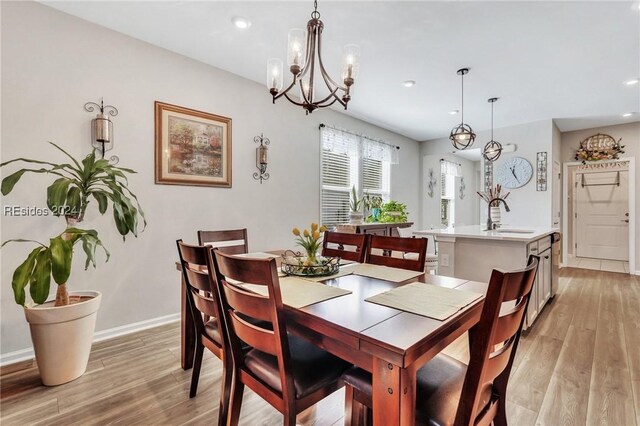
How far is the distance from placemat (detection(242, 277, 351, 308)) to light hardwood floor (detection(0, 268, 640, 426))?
2.56 ft

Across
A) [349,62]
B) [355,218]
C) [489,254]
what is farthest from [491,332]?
[355,218]

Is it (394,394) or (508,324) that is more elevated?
(508,324)

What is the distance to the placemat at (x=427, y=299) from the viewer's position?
107 cm

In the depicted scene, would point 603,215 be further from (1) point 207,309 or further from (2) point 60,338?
(2) point 60,338

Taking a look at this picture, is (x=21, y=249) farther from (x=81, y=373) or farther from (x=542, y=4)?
(x=542, y=4)

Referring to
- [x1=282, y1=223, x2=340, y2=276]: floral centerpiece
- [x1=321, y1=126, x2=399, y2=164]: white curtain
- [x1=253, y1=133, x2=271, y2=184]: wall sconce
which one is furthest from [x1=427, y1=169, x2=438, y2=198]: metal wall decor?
[x1=282, y1=223, x2=340, y2=276]: floral centerpiece

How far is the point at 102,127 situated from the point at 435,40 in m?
2.90

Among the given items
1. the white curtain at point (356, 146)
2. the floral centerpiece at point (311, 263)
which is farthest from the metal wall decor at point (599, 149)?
the floral centerpiece at point (311, 263)

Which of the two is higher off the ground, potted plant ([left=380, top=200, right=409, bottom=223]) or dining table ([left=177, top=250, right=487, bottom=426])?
potted plant ([left=380, top=200, right=409, bottom=223])

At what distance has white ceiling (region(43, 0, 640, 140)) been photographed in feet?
7.34

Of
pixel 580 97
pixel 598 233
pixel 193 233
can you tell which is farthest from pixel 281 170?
pixel 598 233

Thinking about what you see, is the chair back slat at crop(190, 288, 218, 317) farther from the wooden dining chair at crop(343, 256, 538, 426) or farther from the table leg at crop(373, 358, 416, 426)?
the table leg at crop(373, 358, 416, 426)

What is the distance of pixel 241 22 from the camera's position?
7.84 ft

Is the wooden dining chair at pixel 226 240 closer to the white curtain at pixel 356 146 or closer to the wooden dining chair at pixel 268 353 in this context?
the wooden dining chair at pixel 268 353
